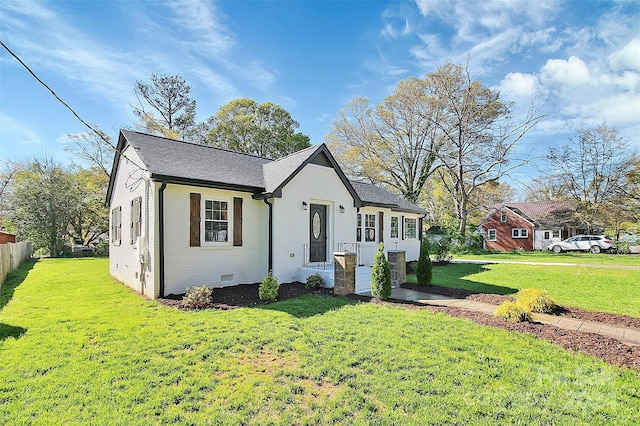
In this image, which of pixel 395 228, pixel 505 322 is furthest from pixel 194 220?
pixel 395 228

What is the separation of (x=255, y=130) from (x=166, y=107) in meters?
8.41

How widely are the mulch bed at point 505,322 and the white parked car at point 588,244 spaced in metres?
25.1

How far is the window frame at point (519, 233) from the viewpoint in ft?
108

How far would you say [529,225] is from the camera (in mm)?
32594

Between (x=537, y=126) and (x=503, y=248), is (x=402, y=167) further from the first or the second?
(x=503, y=248)

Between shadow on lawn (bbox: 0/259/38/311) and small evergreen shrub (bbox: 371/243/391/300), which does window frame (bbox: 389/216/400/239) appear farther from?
shadow on lawn (bbox: 0/259/38/311)

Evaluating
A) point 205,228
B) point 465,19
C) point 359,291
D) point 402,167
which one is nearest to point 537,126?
point 402,167

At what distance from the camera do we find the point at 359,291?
9.49 meters

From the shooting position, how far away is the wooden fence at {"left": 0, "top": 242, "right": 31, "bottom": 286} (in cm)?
1094

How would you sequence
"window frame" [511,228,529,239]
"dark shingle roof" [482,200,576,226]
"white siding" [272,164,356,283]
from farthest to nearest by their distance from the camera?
"window frame" [511,228,529,239]
"dark shingle roof" [482,200,576,226]
"white siding" [272,164,356,283]

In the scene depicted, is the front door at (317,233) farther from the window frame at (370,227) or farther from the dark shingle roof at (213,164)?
the window frame at (370,227)

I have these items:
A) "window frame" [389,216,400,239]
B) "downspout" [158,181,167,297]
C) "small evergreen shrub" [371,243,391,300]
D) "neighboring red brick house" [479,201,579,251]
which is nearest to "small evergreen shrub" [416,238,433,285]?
"small evergreen shrub" [371,243,391,300]

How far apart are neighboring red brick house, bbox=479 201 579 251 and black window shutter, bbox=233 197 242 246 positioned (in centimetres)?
3220

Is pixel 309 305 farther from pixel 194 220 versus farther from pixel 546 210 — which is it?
pixel 546 210
